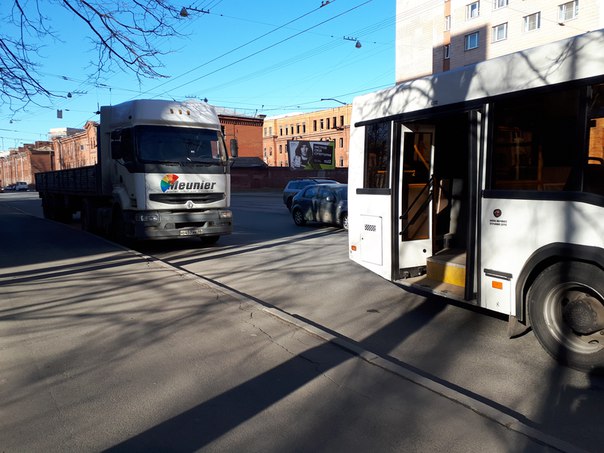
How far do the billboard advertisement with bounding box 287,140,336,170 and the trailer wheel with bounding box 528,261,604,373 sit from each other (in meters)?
62.1

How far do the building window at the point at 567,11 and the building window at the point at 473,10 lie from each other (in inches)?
298

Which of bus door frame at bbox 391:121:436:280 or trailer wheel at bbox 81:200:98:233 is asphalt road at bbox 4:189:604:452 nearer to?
bus door frame at bbox 391:121:436:280

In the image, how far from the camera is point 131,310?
680 centimetres

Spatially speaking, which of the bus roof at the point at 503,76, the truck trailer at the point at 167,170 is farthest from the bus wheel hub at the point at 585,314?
the truck trailer at the point at 167,170

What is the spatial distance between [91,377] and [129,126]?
8357mm

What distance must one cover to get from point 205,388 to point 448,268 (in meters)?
3.51

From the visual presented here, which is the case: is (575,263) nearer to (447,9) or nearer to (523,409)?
(523,409)

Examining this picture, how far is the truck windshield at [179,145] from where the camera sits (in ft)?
37.8

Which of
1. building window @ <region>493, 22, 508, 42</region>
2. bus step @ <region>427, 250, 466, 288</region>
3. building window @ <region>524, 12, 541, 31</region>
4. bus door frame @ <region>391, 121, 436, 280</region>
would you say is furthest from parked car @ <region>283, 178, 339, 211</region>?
building window @ <region>493, 22, 508, 42</region>

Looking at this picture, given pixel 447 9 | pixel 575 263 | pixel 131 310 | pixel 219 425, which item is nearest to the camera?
pixel 219 425

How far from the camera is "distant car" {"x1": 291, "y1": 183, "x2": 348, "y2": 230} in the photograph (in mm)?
16516

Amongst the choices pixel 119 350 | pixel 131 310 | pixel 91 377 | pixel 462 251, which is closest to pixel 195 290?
pixel 131 310

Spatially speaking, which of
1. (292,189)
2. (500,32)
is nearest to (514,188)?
(292,189)

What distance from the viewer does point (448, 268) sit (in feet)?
21.0
